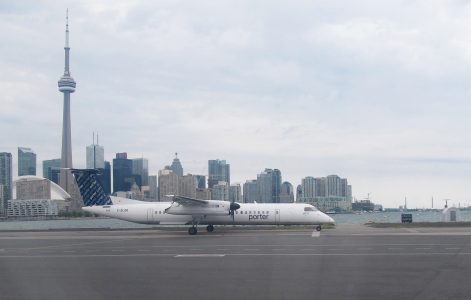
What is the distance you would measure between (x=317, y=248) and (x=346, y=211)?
137 meters

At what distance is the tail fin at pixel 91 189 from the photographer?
46469 mm

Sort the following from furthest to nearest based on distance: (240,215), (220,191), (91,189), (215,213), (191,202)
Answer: (220,191) < (91,189) < (240,215) < (215,213) < (191,202)

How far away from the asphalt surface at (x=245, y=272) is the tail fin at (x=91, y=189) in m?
17.9

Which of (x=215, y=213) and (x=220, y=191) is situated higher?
(x=220, y=191)

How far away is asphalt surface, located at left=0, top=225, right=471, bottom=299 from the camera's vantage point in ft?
46.9

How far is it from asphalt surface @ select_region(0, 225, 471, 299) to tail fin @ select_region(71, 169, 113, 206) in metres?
17.9

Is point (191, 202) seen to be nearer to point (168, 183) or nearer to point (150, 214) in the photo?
point (150, 214)

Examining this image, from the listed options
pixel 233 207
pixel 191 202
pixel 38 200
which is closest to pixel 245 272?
pixel 191 202

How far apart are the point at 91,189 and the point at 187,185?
4755cm

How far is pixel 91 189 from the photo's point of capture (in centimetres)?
4700

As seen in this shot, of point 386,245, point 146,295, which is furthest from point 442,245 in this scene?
point 146,295

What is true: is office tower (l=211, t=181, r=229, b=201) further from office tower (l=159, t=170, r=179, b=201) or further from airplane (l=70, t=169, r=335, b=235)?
airplane (l=70, t=169, r=335, b=235)

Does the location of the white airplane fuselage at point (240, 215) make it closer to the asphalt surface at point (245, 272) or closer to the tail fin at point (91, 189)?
the tail fin at point (91, 189)

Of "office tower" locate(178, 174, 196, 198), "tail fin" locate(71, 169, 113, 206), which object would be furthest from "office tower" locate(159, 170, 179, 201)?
"tail fin" locate(71, 169, 113, 206)
